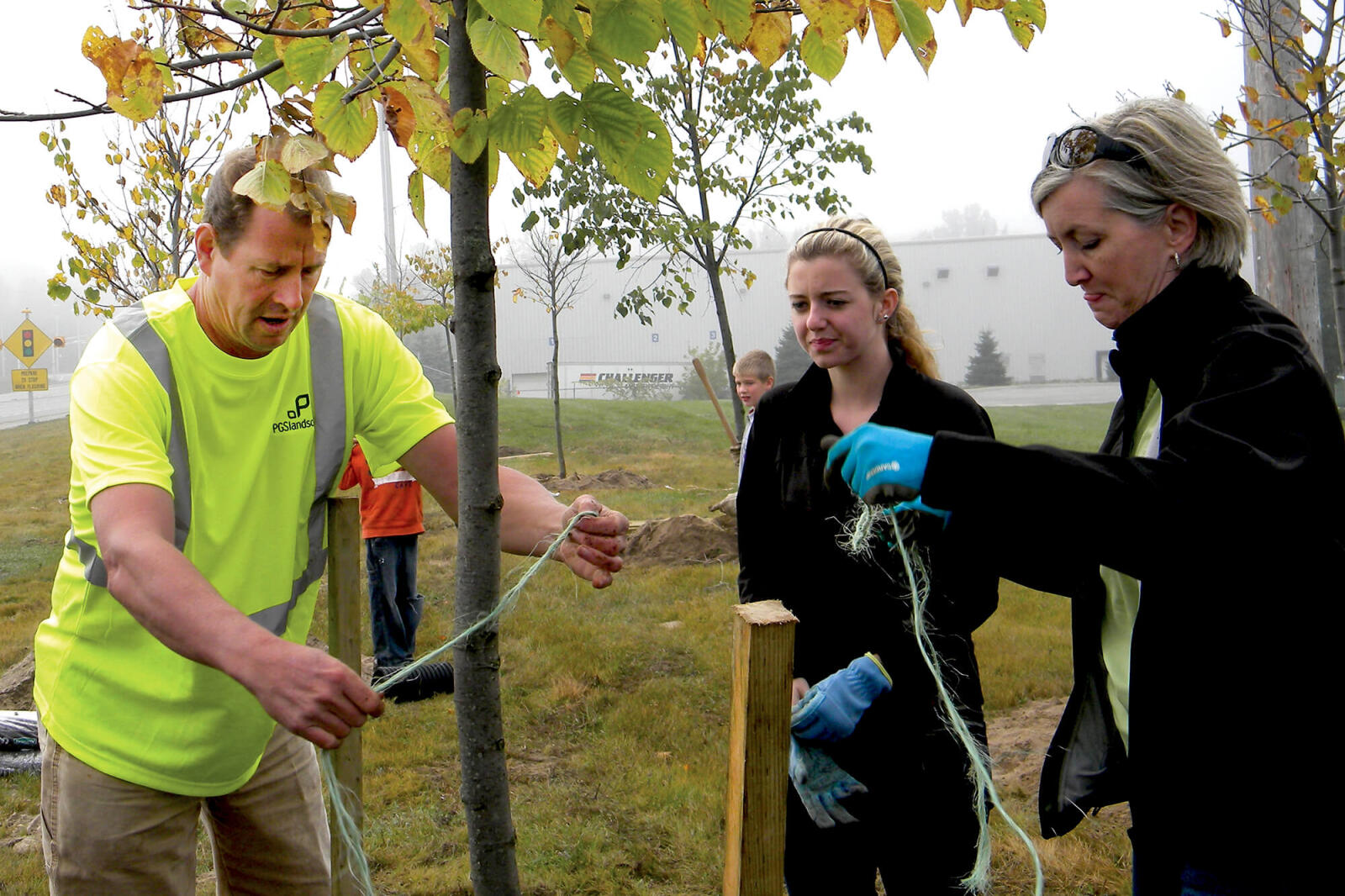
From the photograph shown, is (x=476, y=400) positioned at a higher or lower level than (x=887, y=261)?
lower

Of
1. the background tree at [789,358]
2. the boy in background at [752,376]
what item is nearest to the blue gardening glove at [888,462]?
the boy in background at [752,376]

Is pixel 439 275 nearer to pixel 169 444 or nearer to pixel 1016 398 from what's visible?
pixel 169 444

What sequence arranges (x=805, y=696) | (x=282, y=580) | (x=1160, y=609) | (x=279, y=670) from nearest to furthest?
(x=279, y=670) < (x=1160, y=609) < (x=282, y=580) < (x=805, y=696)

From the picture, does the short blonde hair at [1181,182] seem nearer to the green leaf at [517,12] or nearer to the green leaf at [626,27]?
the green leaf at [626,27]

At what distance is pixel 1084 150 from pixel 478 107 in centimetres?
106

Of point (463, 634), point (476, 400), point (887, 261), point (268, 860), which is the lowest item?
point (268, 860)

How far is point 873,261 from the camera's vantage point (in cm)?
249

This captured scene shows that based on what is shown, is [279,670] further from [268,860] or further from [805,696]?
[805,696]

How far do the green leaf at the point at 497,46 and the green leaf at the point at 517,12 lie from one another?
0.06 m

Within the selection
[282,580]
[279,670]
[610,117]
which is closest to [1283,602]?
[610,117]

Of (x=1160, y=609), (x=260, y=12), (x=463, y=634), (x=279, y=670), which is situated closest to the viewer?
(x=279, y=670)

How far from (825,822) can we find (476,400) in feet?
3.88

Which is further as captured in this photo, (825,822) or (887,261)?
(887,261)

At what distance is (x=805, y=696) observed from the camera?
2.13 meters
